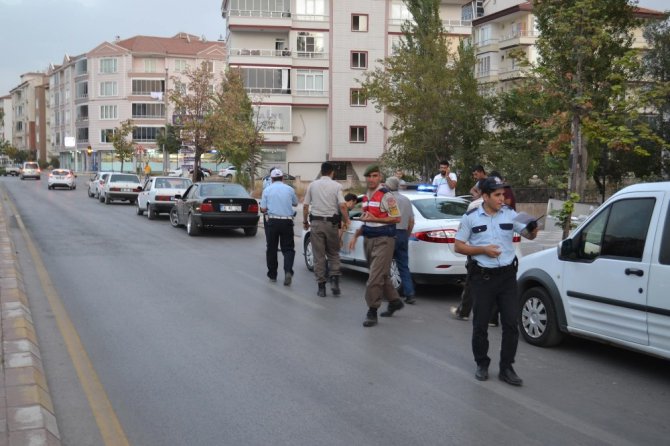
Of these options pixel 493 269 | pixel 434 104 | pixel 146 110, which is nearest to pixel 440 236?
pixel 493 269

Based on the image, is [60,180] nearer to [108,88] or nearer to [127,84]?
[127,84]

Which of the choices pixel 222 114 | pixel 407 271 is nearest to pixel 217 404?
pixel 407 271

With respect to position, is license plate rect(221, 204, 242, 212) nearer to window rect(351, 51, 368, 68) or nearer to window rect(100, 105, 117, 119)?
window rect(351, 51, 368, 68)

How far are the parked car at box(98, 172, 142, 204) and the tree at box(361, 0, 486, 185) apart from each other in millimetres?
13053

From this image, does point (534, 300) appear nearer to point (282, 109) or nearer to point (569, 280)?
point (569, 280)

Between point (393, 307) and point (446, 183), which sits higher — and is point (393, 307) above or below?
below

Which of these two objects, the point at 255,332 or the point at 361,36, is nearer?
the point at 255,332

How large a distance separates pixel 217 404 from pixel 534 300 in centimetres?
383

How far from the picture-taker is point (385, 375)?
6.77 metres

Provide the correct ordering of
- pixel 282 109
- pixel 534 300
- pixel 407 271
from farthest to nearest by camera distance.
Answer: pixel 282 109, pixel 407 271, pixel 534 300

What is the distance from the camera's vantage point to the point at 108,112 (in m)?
97.2

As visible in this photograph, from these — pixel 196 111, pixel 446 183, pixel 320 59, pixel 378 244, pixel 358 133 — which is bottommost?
pixel 378 244

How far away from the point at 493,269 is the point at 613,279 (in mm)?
1277

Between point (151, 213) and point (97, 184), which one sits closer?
point (151, 213)
